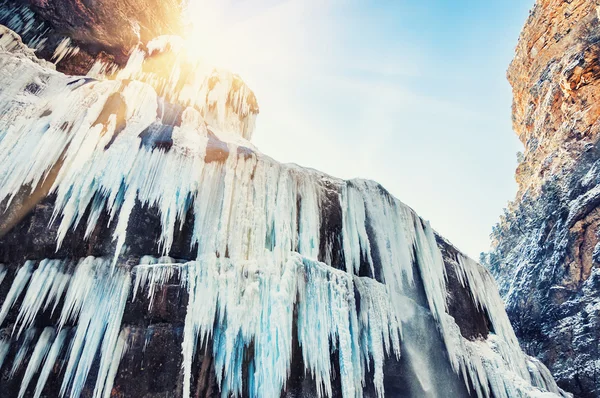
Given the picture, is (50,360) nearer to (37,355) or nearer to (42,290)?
(37,355)

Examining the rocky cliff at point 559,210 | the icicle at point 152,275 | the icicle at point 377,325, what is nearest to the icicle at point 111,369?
the icicle at point 152,275

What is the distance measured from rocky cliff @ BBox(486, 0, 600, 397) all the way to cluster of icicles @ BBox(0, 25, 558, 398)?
10.4 meters

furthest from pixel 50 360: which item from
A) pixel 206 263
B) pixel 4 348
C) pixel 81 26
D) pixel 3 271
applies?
pixel 81 26

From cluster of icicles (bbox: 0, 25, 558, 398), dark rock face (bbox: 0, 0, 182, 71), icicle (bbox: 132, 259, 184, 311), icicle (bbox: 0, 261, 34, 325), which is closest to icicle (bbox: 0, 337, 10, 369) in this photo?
cluster of icicles (bbox: 0, 25, 558, 398)

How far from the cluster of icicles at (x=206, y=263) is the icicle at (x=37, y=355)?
0.05 feet

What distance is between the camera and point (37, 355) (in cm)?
495

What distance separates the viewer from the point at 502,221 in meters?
27.4

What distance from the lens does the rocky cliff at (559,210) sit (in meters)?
15.0

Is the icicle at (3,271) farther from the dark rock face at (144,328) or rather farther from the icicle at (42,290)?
the icicle at (42,290)

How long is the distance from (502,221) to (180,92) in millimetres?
25720

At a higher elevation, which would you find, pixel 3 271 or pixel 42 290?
pixel 3 271

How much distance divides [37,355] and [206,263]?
260cm

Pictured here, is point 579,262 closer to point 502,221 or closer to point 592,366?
point 592,366

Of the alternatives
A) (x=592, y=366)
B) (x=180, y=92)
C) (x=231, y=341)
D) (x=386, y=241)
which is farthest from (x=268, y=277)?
(x=592, y=366)
